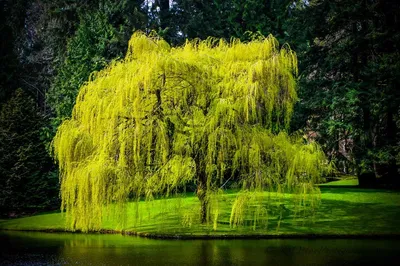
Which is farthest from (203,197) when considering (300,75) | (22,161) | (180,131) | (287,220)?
(22,161)

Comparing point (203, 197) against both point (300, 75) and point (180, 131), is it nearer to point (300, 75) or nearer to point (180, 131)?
point (180, 131)

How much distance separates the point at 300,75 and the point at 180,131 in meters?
12.2

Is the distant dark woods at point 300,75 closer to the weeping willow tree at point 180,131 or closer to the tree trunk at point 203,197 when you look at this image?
the weeping willow tree at point 180,131

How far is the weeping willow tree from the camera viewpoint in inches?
800

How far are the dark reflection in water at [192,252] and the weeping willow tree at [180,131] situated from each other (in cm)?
125

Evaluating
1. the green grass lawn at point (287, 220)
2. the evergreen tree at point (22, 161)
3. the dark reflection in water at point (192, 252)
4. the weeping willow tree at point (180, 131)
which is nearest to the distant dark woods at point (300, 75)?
the evergreen tree at point (22, 161)

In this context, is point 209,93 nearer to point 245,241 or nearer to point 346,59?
point 245,241

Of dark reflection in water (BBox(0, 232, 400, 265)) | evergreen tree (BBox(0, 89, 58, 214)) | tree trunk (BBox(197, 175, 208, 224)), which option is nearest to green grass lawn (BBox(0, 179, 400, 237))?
tree trunk (BBox(197, 175, 208, 224))

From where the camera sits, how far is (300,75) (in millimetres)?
31844

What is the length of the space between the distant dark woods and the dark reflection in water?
9033 millimetres

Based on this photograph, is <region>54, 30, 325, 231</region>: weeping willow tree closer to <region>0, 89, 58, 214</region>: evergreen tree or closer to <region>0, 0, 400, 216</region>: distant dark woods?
<region>0, 0, 400, 216</region>: distant dark woods

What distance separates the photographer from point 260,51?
2225cm

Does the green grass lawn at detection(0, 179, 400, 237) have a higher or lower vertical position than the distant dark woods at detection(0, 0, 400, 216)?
lower

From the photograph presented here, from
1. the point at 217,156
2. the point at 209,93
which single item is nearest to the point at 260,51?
the point at 209,93
